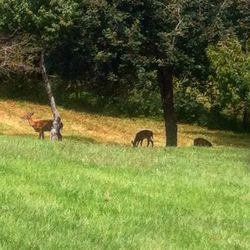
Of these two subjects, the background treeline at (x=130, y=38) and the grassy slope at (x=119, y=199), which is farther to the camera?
the background treeline at (x=130, y=38)

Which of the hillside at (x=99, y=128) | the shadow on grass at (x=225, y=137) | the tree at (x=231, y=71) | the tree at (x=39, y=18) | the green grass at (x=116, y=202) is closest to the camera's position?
the green grass at (x=116, y=202)

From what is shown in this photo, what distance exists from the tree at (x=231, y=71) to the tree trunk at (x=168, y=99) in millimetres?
1849

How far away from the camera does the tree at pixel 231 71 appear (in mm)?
25125

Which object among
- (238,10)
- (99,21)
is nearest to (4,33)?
(99,21)

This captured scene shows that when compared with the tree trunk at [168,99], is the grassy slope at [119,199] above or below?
below

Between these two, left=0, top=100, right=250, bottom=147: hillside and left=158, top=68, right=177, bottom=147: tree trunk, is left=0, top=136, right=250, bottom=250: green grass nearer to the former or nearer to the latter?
left=158, top=68, right=177, bottom=147: tree trunk

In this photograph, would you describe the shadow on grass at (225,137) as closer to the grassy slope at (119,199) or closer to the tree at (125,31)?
the tree at (125,31)

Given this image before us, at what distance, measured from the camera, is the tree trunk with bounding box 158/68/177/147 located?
26.1 m

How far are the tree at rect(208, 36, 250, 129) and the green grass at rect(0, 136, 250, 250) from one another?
1069 centimetres

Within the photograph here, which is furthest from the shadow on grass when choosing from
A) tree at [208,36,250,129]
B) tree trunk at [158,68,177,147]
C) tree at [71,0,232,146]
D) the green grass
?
the green grass

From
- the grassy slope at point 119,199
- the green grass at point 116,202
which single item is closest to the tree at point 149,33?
the grassy slope at point 119,199

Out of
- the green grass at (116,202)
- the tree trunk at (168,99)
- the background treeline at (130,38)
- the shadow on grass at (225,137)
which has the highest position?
the background treeline at (130,38)

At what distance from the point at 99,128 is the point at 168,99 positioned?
35.1ft

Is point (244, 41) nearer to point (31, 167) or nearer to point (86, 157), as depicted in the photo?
point (86, 157)
